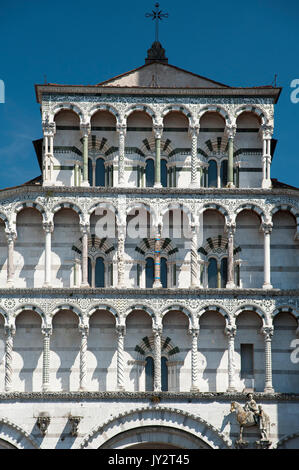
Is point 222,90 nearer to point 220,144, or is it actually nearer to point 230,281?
point 220,144

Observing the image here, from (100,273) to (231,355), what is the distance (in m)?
3.84

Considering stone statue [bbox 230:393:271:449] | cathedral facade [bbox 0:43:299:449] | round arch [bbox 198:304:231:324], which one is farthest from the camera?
round arch [bbox 198:304:231:324]

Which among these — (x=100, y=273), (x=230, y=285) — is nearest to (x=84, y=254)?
(x=100, y=273)

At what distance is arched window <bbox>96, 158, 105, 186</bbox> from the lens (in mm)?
32250

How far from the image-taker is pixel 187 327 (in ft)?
102

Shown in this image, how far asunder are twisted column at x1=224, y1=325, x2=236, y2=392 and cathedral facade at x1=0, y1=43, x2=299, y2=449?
0.04 metres

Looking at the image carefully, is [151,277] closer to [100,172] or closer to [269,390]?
[100,172]

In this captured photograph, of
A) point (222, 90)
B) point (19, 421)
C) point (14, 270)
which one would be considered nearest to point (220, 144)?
point (222, 90)

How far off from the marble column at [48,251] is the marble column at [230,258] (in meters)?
4.32

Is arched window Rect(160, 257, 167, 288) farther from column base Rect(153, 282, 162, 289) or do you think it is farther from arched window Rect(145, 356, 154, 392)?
arched window Rect(145, 356, 154, 392)

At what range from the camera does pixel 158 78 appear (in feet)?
109

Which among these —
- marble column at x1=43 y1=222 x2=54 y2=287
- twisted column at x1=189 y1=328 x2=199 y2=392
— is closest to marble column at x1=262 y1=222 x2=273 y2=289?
twisted column at x1=189 y1=328 x2=199 y2=392
